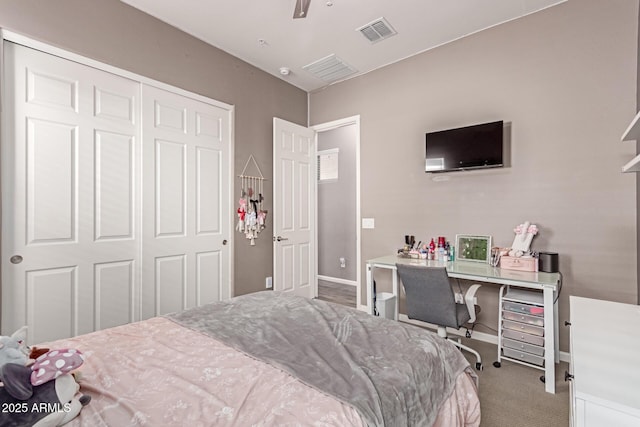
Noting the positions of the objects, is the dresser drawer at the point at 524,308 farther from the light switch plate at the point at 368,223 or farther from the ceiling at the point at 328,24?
the ceiling at the point at 328,24

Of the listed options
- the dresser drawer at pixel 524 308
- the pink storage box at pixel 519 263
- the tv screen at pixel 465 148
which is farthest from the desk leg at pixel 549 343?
the tv screen at pixel 465 148

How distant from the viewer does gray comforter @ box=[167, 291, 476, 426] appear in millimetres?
1027

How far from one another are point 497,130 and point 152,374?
9.81 ft

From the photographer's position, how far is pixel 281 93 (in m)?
3.87

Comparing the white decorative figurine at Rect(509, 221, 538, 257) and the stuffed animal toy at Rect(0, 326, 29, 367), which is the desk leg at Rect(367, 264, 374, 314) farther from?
the stuffed animal toy at Rect(0, 326, 29, 367)

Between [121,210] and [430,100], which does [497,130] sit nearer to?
[430,100]

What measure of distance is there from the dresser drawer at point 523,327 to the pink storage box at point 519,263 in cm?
44

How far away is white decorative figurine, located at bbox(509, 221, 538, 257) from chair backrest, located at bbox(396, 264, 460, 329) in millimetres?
790

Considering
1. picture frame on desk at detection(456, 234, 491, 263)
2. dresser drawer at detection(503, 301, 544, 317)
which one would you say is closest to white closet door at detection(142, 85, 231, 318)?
picture frame on desk at detection(456, 234, 491, 263)

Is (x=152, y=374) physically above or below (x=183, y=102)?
below

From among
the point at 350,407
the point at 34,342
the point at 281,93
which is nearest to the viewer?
the point at 350,407

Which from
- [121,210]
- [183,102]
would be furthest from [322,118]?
[121,210]

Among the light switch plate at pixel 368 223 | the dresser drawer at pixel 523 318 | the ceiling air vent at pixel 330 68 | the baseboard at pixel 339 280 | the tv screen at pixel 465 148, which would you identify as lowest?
the baseboard at pixel 339 280

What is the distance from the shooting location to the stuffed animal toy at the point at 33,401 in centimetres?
78
